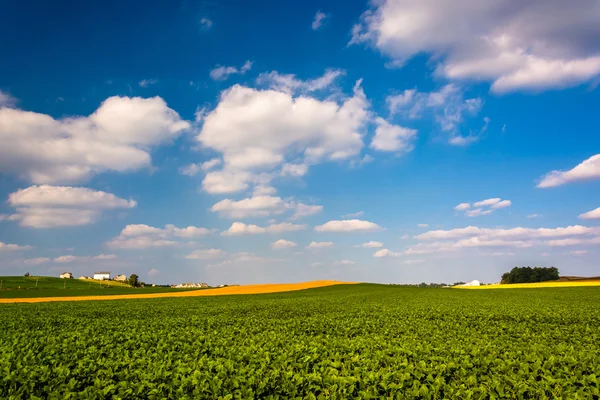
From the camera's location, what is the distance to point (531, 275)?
130750mm

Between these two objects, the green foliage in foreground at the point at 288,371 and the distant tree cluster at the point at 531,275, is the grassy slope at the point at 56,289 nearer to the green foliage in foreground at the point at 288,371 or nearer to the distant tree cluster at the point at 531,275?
the green foliage in foreground at the point at 288,371

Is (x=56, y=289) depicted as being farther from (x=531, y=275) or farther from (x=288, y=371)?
(x=531, y=275)

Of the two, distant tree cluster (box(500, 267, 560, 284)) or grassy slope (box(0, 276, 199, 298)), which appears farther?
distant tree cluster (box(500, 267, 560, 284))

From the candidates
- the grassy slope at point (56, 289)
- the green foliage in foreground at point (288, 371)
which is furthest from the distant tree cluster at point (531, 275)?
the green foliage in foreground at point (288, 371)

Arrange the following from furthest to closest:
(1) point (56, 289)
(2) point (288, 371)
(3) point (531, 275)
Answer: (3) point (531, 275), (1) point (56, 289), (2) point (288, 371)

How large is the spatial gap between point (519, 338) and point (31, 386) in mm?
19418

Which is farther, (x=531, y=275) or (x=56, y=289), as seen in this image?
(x=531, y=275)

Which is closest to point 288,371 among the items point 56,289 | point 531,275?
point 56,289

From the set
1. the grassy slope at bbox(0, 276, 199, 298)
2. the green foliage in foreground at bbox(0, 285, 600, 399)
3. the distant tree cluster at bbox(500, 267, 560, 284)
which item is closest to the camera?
the green foliage in foreground at bbox(0, 285, 600, 399)

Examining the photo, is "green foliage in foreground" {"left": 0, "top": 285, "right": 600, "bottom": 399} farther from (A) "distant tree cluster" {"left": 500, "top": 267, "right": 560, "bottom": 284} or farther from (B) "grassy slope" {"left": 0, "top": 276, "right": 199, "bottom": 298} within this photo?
(A) "distant tree cluster" {"left": 500, "top": 267, "right": 560, "bottom": 284}

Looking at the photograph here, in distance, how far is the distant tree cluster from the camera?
128 metres

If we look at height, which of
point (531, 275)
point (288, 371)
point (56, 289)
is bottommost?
point (56, 289)

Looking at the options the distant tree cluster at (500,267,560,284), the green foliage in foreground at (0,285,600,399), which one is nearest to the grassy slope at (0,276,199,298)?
the green foliage in foreground at (0,285,600,399)

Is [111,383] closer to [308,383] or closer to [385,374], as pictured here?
[308,383]
